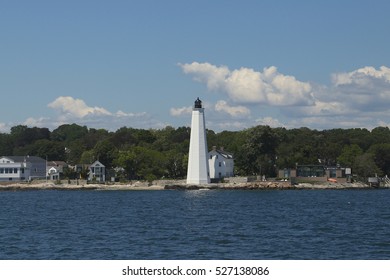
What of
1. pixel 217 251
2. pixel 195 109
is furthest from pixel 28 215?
pixel 195 109

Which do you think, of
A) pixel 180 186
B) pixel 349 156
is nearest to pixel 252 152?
pixel 180 186

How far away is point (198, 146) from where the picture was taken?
107 metres

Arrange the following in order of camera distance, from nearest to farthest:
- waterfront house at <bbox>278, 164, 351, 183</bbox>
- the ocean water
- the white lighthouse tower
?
the ocean water → the white lighthouse tower → waterfront house at <bbox>278, 164, 351, 183</bbox>

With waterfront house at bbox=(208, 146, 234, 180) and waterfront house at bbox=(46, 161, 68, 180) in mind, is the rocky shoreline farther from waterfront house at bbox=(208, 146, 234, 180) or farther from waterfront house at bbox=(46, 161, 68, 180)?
waterfront house at bbox=(46, 161, 68, 180)

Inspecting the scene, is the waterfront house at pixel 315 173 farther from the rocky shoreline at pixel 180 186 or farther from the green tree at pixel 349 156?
the green tree at pixel 349 156

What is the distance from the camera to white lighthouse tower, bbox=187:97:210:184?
107000 millimetres

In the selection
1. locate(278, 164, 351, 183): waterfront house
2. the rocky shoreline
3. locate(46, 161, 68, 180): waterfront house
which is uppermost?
locate(46, 161, 68, 180): waterfront house

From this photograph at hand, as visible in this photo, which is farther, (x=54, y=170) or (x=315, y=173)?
(x=54, y=170)

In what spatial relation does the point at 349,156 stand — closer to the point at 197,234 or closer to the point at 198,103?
the point at 198,103

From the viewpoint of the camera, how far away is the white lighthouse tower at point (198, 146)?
10700 cm

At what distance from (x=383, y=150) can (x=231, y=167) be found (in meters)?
30.8

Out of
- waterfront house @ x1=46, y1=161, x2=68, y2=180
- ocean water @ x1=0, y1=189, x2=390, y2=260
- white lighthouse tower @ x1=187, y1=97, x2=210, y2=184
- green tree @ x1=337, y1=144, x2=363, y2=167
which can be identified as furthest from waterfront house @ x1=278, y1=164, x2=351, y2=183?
ocean water @ x1=0, y1=189, x2=390, y2=260

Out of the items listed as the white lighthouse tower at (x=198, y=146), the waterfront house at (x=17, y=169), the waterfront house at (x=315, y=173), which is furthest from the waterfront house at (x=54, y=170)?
the waterfront house at (x=315, y=173)

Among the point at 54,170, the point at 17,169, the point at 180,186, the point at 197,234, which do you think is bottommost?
the point at 197,234
